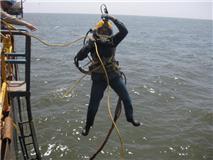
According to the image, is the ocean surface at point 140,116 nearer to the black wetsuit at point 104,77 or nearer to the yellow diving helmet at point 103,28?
the black wetsuit at point 104,77

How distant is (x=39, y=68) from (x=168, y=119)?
15687 mm

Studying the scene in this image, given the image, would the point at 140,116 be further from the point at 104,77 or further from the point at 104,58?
the point at 104,58

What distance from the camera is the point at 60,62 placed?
34.6 metres

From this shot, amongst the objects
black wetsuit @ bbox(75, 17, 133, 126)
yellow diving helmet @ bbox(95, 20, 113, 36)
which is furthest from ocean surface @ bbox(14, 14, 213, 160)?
yellow diving helmet @ bbox(95, 20, 113, 36)

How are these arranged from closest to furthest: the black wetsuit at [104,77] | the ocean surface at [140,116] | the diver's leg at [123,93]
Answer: the black wetsuit at [104,77] → the diver's leg at [123,93] → the ocean surface at [140,116]

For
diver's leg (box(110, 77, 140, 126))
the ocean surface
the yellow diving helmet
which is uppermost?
the yellow diving helmet

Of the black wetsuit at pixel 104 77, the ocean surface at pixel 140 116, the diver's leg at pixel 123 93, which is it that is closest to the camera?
the black wetsuit at pixel 104 77

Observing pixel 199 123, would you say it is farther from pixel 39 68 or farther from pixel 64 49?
pixel 64 49

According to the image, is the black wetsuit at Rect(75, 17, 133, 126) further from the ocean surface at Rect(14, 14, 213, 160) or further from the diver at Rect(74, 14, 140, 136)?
the ocean surface at Rect(14, 14, 213, 160)

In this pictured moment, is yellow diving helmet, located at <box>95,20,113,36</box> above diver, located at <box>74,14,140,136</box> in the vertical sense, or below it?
above

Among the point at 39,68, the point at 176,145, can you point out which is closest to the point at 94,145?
the point at 176,145

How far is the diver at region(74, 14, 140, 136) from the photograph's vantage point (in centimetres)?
748

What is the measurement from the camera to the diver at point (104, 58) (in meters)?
7.48

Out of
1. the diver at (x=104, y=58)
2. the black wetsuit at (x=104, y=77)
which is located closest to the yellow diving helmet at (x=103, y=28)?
the diver at (x=104, y=58)
